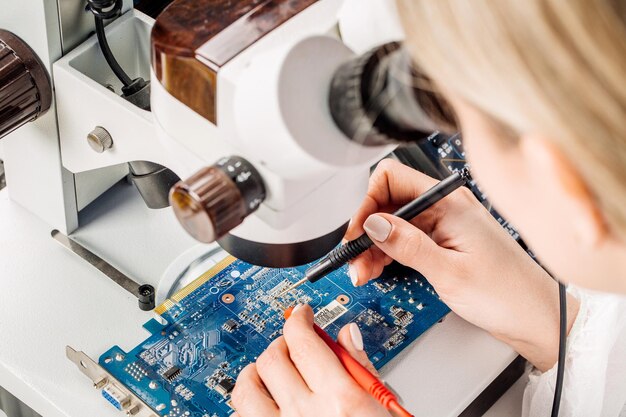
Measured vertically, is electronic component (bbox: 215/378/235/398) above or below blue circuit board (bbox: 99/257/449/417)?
below

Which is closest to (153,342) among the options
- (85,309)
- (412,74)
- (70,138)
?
(85,309)

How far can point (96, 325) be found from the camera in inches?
42.4

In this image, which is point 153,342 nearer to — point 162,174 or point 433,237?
point 162,174

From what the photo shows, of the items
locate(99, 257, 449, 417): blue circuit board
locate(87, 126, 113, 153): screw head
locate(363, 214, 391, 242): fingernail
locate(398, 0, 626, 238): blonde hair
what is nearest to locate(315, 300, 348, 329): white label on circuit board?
locate(99, 257, 449, 417): blue circuit board

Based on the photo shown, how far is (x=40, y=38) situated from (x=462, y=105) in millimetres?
605

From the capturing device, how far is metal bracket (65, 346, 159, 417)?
97cm

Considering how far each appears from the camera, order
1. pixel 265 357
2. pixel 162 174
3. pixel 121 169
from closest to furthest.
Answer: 1. pixel 265 357
2. pixel 162 174
3. pixel 121 169

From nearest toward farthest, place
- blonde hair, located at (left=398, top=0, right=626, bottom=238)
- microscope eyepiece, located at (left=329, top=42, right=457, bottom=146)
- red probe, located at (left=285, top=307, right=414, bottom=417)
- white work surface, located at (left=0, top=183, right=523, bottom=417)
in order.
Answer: blonde hair, located at (left=398, top=0, right=626, bottom=238), microscope eyepiece, located at (left=329, top=42, right=457, bottom=146), red probe, located at (left=285, top=307, right=414, bottom=417), white work surface, located at (left=0, top=183, right=523, bottom=417)

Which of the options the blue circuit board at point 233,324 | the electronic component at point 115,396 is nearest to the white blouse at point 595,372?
the blue circuit board at point 233,324

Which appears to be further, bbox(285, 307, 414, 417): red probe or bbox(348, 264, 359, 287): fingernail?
bbox(348, 264, 359, 287): fingernail

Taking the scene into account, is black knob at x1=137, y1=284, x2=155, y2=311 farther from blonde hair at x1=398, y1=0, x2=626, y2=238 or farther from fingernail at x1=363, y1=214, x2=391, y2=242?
blonde hair at x1=398, y1=0, x2=626, y2=238

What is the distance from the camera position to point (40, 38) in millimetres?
991

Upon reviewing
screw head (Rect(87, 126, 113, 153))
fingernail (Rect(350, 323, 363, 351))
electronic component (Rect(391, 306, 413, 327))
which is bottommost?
electronic component (Rect(391, 306, 413, 327))

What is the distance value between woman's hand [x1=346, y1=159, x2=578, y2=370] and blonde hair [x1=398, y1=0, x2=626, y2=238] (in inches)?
19.9
